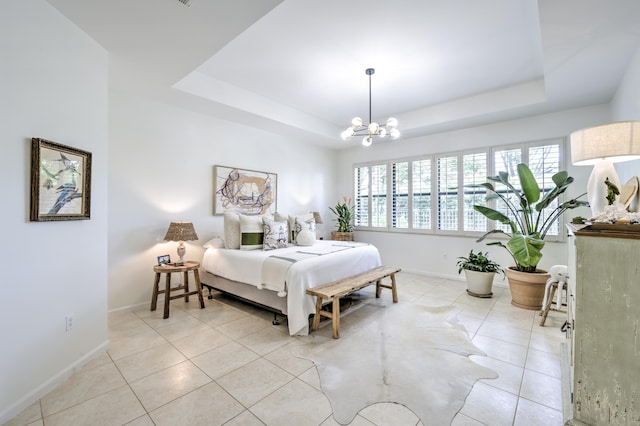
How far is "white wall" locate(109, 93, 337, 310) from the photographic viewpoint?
3.39 metres

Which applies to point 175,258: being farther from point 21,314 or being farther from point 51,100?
point 51,100

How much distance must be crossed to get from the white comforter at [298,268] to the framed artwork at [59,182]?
1.63 meters

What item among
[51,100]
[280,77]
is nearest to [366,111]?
[280,77]

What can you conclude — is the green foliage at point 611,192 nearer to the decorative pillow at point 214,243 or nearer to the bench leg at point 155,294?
the decorative pillow at point 214,243

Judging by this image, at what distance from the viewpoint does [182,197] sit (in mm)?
4000

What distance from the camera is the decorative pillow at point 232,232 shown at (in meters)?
3.94

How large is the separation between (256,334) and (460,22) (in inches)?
146

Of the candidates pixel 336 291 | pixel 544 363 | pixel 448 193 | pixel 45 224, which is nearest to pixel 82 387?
pixel 45 224

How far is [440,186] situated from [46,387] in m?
5.65

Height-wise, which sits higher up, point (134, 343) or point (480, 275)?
point (480, 275)

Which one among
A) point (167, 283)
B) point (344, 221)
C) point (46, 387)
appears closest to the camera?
point (46, 387)

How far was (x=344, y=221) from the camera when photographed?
6.11 meters

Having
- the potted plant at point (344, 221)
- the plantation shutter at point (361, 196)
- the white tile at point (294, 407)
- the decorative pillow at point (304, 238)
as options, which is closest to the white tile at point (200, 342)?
the white tile at point (294, 407)

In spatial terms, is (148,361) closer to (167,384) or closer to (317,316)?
(167,384)
